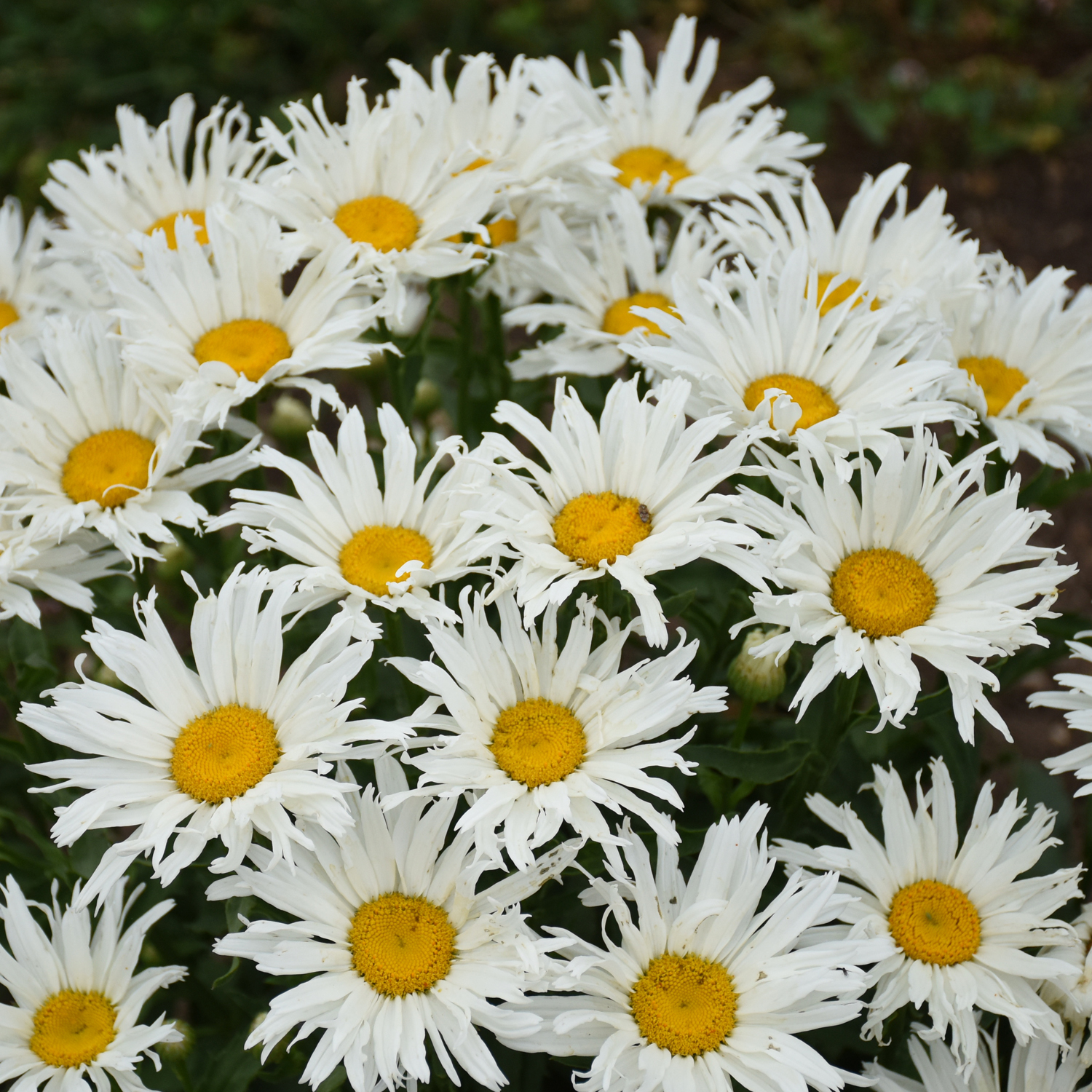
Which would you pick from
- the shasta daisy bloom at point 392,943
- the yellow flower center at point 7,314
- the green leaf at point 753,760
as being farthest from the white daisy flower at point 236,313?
the green leaf at point 753,760

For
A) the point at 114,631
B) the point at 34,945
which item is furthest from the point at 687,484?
the point at 34,945

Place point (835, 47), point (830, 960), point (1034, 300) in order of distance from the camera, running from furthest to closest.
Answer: point (835, 47) → point (1034, 300) → point (830, 960)

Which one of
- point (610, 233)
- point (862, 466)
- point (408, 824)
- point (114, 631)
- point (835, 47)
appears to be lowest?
point (408, 824)

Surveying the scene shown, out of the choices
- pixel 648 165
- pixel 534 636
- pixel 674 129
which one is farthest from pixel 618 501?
pixel 674 129

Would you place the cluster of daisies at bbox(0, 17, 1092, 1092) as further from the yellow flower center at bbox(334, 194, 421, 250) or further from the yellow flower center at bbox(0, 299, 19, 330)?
the yellow flower center at bbox(0, 299, 19, 330)

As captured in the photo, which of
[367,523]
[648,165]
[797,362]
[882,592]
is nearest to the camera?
[882,592]

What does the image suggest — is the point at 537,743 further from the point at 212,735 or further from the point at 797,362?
the point at 797,362

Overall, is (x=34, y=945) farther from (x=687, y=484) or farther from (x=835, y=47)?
(x=835, y=47)

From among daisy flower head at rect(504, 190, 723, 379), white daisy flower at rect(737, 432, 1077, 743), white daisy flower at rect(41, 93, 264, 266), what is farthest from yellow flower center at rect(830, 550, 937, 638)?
white daisy flower at rect(41, 93, 264, 266)
